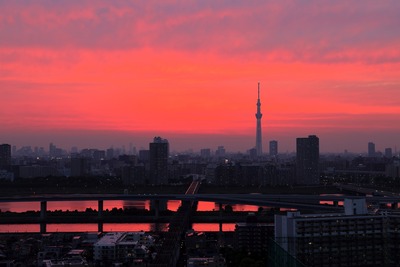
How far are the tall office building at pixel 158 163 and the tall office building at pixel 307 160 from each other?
5.18 meters

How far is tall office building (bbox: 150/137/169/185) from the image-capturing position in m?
25.5

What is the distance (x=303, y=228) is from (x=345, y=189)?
50.2ft

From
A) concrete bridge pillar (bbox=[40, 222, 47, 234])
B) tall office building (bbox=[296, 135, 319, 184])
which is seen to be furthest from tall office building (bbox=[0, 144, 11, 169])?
concrete bridge pillar (bbox=[40, 222, 47, 234])

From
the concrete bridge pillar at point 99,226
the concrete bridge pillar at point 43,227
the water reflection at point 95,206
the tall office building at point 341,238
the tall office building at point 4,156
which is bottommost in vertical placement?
the concrete bridge pillar at point 43,227

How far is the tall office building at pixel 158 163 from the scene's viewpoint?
2548 cm

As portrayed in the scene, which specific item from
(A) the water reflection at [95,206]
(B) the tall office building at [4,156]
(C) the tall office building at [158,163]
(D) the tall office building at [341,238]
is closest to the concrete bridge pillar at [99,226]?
(A) the water reflection at [95,206]

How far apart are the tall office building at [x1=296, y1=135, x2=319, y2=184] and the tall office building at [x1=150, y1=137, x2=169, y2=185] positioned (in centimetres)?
518

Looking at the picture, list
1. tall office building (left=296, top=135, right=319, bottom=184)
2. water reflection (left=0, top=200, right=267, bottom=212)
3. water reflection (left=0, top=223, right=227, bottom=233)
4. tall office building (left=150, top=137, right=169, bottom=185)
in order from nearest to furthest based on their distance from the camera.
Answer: water reflection (left=0, top=223, right=227, bottom=233) → water reflection (left=0, top=200, right=267, bottom=212) → tall office building (left=150, top=137, right=169, bottom=185) → tall office building (left=296, top=135, right=319, bottom=184)

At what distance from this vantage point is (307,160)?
2845 centimetres

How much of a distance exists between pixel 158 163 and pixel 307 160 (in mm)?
6347

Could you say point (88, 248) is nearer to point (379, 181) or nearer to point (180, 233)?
point (180, 233)

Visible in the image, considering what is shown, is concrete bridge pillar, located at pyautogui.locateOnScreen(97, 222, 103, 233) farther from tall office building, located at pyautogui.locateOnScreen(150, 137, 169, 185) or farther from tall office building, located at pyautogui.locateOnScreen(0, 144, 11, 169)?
tall office building, located at pyautogui.locateOnScreen(0, 144, 11, 169)

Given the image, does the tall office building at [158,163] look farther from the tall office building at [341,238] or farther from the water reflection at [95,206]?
the tall office building at [341,238]

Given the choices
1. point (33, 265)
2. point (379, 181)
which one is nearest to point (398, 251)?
point (33, 265)
